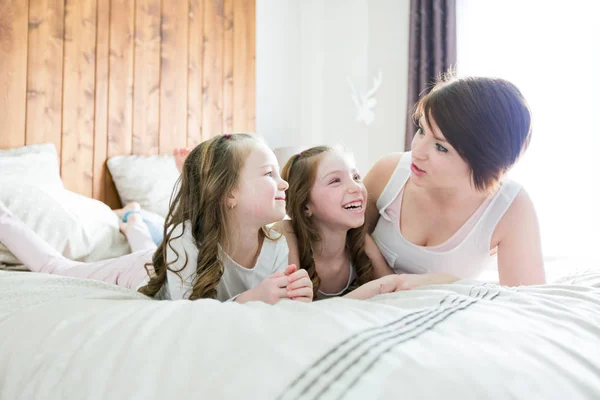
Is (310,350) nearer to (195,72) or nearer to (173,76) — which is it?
(173,76)

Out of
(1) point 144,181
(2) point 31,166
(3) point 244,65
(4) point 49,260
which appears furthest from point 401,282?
(3) point 244,65

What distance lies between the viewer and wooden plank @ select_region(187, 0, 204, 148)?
10.5ft

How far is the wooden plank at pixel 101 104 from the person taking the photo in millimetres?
2689

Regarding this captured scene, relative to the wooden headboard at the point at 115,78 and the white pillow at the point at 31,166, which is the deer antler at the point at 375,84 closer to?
the wooden headboard at the point at 115,78

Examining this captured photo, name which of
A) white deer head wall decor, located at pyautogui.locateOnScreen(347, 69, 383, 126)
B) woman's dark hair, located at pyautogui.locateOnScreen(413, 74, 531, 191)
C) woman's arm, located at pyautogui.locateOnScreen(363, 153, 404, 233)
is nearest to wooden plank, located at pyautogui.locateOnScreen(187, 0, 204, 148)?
white deer head wall decor, located at pyautogui.locateOnScreen(347, 69, 383, 126)

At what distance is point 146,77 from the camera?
2939 mm

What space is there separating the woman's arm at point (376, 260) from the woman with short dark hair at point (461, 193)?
0.02 meters

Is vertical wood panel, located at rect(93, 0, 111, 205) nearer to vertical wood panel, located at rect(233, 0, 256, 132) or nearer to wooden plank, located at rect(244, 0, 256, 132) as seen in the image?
vertical wood panel, located at rect(233, 0, 256, 132)

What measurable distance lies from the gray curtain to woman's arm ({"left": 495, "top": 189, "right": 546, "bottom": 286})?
2.34 metres

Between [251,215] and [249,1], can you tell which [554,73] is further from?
[251,215]

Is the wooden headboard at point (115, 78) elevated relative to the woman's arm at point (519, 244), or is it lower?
elevated

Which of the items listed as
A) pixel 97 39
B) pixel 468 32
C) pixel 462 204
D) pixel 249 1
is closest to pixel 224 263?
pixel 462 204

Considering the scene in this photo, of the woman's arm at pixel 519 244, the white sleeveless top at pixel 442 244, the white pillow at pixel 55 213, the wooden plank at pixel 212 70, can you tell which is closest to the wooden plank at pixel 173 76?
the wooden plank at pixel 212 70

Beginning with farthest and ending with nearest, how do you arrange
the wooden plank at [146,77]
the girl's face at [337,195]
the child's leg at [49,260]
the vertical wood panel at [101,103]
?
the wooden plank at [146,77] → the vertical wood panel at [101,103] → the child's leg at [49,260] → the girl's face at [337,195]
